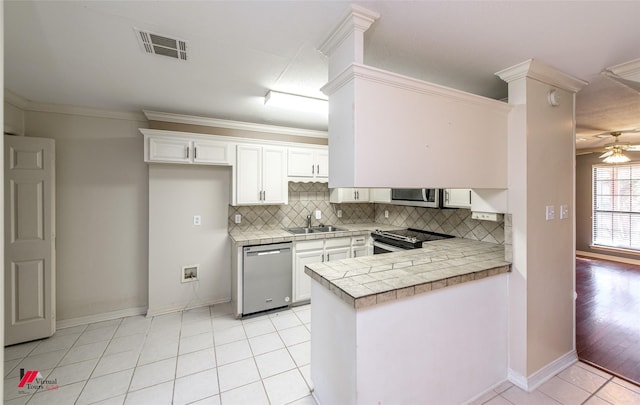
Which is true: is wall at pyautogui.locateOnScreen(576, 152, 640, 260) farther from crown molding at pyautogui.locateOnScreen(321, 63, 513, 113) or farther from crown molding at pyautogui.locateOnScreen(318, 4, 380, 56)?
crown molding at pyautogui.locateOnScreen(318, 4, 380, 56)

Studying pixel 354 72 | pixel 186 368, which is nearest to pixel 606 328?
pixel 354 72

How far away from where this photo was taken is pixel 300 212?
4.06 m

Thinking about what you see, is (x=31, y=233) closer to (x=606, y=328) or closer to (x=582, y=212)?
(x=606, y=328)

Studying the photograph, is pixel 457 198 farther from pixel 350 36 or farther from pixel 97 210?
pixel 97 210

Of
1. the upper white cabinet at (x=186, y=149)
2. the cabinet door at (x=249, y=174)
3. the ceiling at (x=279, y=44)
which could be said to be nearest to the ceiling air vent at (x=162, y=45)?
the ceiling at (x=279, y=44)

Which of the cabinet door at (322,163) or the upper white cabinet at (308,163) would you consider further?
the cabinet door at (322,163)

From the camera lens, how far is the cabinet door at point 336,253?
3552 millimetres

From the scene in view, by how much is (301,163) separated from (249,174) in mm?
751

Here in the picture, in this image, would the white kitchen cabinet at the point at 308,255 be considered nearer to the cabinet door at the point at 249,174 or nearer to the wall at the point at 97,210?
the cabinet door at the point at 249,174

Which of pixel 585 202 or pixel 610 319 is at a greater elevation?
pixel 585 202

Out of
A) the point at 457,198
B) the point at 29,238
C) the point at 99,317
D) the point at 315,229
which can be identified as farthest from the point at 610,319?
the point at 29,238

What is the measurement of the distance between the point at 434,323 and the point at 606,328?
2693 millimetres

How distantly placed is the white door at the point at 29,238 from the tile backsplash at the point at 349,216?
1.84 m

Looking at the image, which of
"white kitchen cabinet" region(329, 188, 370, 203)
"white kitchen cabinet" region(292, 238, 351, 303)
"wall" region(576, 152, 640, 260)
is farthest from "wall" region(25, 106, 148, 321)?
"wall" region(576, 152, 640, 260)
